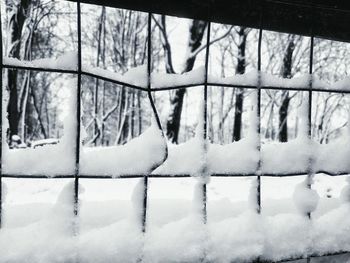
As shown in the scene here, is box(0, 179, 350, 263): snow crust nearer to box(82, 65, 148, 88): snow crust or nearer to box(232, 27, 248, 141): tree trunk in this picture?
box(82, 65, 148, 88): snow crust

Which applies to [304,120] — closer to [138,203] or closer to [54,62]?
[138,203]

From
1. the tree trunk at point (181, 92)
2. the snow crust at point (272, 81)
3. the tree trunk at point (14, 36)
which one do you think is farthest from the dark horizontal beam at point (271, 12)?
the tree trunk at point (14, 36)

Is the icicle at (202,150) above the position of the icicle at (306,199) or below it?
above

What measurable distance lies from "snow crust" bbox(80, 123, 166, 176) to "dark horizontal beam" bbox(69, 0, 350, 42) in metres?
0.36

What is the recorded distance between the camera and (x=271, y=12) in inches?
41.3

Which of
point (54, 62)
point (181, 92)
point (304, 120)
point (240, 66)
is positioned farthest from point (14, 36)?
point (304, 120)

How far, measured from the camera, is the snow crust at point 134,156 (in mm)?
892

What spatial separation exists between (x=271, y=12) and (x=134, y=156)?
0.66 m

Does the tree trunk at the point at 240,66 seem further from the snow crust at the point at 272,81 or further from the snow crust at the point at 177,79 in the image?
the snow crust at the point at 177,79

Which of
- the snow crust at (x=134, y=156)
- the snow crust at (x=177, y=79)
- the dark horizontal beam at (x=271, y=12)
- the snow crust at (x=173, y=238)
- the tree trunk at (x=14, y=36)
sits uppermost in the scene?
the tree trunk at (x=14, y=36)

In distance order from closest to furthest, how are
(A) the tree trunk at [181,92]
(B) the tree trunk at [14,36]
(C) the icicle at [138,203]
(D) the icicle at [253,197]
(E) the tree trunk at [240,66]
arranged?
(C) the icicle at [138,203] → (D) the icicle at [253,197] → (B) the tree trunk at [14,36] → (A) the tree trunk at [181,92] → (E) the tree trunk at [240,66]

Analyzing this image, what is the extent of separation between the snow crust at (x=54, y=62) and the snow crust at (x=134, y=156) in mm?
249

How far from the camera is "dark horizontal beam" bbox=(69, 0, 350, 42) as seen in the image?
3.08ft

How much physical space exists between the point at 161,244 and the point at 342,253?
696 millimetres
